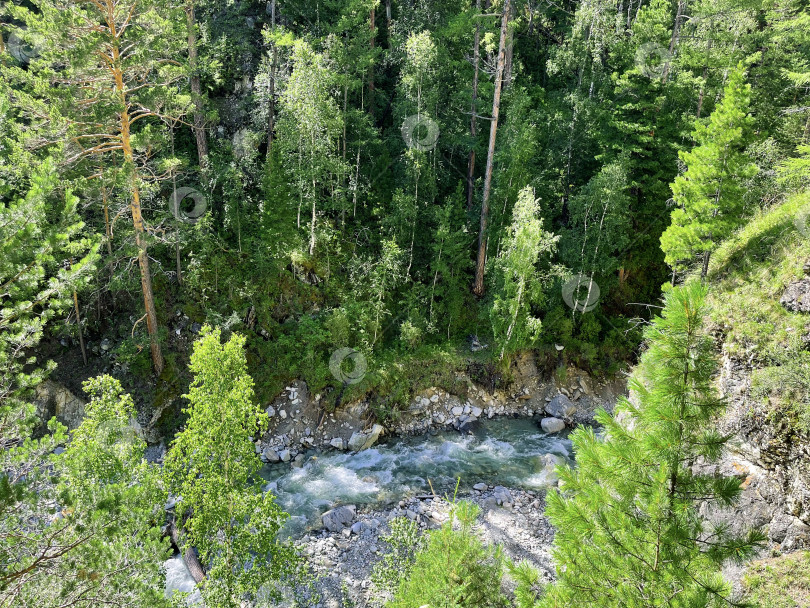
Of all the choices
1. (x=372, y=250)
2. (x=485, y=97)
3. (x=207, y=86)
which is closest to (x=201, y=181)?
(x=207, y=86)

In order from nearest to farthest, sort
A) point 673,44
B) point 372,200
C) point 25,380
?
1. point 25,380
2. point 673,44
3. point 372,200

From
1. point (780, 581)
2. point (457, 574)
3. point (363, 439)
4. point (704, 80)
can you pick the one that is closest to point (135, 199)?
point (363, 439)

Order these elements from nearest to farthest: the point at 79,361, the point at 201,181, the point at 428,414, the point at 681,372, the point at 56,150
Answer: the point at 681,372, the point at 56,150, the point at 79,361, the point at 428,414, the point at 201,181

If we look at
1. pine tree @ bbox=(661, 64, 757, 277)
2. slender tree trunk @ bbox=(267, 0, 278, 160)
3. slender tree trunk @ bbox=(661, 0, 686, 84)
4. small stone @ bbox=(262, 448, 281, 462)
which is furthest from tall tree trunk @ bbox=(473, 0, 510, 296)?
small stone @ bbox=(262, 448, 281, 462)

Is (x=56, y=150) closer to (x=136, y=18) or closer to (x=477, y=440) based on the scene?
(x=136, y=18)

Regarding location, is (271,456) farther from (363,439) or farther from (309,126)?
(309,126)

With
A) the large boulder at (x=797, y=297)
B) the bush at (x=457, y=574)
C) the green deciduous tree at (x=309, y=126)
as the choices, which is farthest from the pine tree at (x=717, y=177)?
the green deciduous tree at (x=309, y=126)
